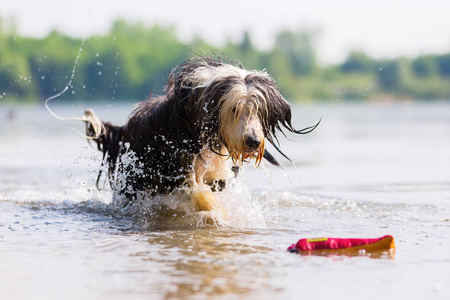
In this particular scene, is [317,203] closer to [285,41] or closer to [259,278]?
[259,278]

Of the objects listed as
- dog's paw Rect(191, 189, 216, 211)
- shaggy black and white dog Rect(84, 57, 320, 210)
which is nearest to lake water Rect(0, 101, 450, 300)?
dog's paw Rect(191, 189, 216, 211)

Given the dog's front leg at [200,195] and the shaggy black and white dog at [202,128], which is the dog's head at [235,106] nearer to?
the shaggy black and white dog at [202,128]

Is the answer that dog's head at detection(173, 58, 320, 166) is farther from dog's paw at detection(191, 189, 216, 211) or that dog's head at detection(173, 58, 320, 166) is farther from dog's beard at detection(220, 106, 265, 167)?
dog's paw at detection(191, 189, 216, 211)

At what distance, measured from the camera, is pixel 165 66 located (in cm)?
8075

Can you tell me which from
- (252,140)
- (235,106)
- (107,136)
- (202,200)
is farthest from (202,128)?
(107,136)

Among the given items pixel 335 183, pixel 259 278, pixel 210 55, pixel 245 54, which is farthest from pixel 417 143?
pixel 245 54

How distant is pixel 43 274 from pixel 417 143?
568 inches

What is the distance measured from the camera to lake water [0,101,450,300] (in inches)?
156

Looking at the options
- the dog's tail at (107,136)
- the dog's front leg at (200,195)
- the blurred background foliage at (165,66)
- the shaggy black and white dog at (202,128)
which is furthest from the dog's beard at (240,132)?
the blurred background foliage at (165,66)

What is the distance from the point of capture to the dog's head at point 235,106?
5.37 metres

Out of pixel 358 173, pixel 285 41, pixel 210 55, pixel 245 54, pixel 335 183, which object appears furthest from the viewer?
pixel 285 41

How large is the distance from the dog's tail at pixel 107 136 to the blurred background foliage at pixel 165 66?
51.9 m

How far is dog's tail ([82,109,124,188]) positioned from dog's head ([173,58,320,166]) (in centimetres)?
142

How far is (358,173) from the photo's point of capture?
36.1 feet
